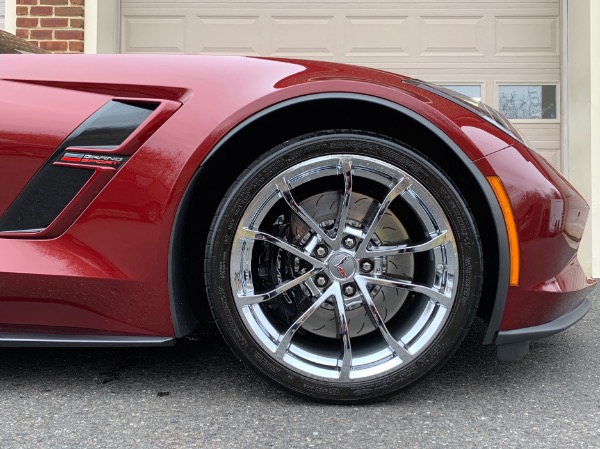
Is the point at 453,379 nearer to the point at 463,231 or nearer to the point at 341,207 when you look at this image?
the point at 463,231

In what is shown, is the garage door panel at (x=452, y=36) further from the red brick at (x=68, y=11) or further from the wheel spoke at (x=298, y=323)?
the wheel spoke at (x=298, y=323)

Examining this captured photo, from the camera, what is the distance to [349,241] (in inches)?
64.2

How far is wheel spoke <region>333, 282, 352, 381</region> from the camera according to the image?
1.57 metres

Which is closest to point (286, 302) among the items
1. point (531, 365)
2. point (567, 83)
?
point (531, 365)

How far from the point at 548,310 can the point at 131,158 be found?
1189mm

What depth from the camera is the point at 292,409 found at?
1.57 meters

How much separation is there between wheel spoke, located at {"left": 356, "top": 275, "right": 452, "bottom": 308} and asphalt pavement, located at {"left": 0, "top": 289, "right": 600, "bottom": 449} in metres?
0.29

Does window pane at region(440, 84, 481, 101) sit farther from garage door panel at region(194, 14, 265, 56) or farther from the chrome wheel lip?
the chrome wheel lip

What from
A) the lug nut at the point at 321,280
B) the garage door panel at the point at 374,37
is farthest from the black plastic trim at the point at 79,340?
the garage door panel at the point at 374,37

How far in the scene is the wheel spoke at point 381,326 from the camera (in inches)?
61.8

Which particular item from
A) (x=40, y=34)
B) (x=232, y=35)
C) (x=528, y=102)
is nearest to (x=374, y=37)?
(x=232, y=35)

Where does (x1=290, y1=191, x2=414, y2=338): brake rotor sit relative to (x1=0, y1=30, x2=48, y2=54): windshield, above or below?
below

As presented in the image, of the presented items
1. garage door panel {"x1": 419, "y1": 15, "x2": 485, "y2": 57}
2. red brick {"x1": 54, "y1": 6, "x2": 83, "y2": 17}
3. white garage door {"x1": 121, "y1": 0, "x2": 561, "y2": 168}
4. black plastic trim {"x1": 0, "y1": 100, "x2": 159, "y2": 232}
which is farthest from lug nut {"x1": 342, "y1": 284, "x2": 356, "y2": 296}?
red brick {"x1": 54, "y1": 6, "x2": 83, "y2": 17}

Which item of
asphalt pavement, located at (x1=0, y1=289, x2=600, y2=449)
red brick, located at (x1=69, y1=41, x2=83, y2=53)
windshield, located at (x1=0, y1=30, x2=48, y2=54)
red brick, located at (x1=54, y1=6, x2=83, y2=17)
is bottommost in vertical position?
asphalt pavement, located at (x1=0, y1=289, x2=600, y2=449)
